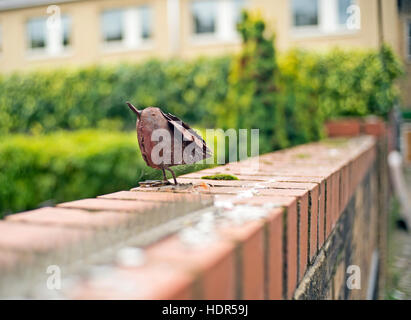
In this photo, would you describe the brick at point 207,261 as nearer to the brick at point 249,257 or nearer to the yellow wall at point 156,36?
the brick at point 249,257

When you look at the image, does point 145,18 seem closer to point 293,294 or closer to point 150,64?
point 150,64

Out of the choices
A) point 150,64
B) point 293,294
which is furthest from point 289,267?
point 150,64

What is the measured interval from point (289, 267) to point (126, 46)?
1458 centimetres

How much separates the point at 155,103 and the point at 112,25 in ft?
16.1

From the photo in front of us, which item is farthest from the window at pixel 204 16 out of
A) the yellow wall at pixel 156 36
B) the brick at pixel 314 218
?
the brick at pixel 314 218

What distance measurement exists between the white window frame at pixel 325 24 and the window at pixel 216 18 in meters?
1.72

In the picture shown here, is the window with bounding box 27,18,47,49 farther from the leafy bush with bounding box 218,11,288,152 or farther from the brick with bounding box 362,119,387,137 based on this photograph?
the brick with bounding box 362,119,387,137

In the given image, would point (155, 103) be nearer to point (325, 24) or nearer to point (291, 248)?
point (325, 24)

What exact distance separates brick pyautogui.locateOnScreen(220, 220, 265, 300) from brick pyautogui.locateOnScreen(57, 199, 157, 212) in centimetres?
30

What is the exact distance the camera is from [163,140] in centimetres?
155

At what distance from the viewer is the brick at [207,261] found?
68cm

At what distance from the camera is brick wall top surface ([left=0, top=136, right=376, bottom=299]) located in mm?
654

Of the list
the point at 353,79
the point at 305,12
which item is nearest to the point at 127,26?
the point at 305,12

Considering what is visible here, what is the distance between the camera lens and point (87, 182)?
19.7 feet
